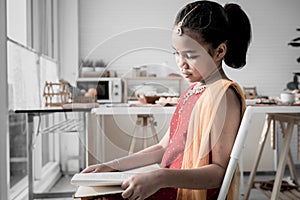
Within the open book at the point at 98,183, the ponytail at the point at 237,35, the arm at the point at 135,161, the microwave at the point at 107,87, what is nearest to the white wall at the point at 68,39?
the microwave at the point at 107,87

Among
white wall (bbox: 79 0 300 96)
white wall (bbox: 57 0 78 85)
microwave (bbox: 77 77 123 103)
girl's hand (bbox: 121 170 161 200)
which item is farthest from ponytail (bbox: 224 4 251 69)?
white wall (bbox: 79 0 300 96)

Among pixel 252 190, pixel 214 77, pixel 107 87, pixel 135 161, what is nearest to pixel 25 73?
pixel 107 87

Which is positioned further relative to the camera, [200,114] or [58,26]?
[58,26]

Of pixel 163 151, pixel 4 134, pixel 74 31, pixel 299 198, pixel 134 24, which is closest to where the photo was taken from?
pixel 163 151

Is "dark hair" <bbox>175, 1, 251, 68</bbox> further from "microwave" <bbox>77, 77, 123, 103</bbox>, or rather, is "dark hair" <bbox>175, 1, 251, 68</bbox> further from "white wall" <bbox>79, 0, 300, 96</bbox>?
"white wall" <bbox>79, 0, 300, 96</bbox>

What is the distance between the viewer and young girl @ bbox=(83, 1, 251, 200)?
0.85m

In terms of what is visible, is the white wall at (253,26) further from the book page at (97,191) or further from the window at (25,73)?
the book page at (97,191)

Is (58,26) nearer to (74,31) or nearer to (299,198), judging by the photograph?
(74,31)

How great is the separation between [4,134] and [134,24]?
11.3 feet

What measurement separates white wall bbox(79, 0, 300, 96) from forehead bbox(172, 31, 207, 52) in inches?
174

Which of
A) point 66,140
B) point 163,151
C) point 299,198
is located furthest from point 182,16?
point 66,140

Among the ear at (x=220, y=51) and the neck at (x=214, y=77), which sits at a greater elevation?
the ear at (x=220, y=51)

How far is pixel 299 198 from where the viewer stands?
2932 mm

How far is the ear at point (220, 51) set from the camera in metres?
0.96
